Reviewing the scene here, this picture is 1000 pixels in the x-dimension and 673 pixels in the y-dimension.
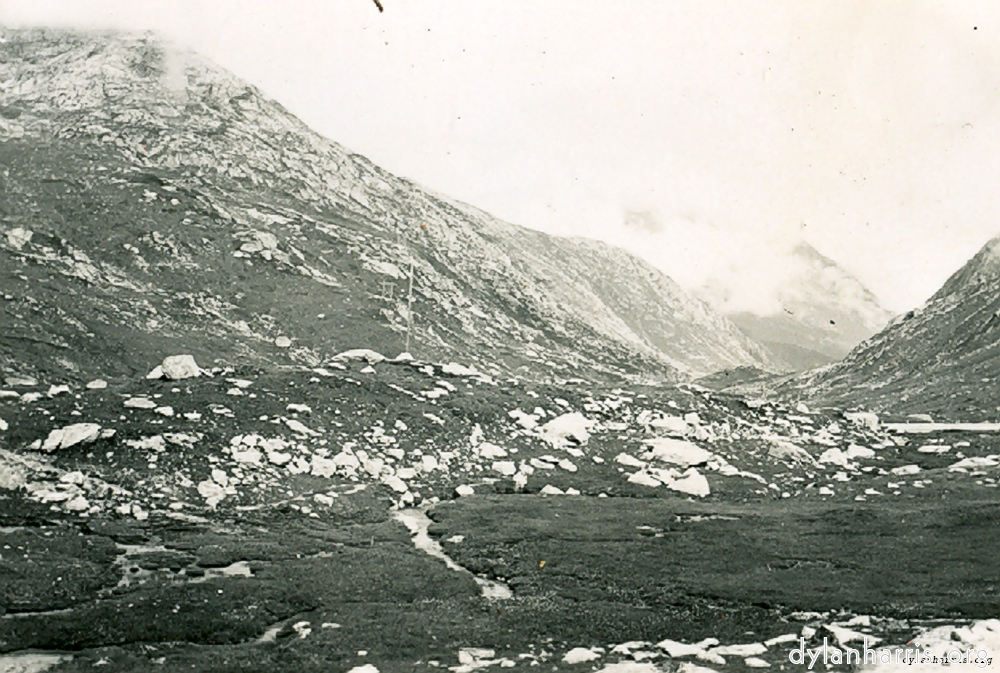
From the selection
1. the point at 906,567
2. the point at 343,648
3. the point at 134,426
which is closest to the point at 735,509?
the point at 906,567

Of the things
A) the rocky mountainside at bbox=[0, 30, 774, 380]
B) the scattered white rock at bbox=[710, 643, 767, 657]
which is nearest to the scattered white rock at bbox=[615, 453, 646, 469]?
the scattered white rock at bbox=[710, 643, 767, 657]

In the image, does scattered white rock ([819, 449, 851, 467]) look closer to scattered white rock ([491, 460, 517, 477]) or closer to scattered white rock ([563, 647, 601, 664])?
scattered white rock ([491, 460, 517, 477])

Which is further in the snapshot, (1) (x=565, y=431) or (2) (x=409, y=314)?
(2) (x=409, y=314)

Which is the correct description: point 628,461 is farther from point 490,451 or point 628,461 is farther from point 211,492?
point 211,492

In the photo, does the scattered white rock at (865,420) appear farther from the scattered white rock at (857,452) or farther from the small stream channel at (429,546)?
the small stream channel at (429,546)

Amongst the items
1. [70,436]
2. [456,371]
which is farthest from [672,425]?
[70,436]

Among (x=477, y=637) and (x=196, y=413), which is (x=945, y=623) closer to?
(x=477, y=637)

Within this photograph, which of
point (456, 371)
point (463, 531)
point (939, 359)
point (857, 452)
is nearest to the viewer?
point (463, 531)
